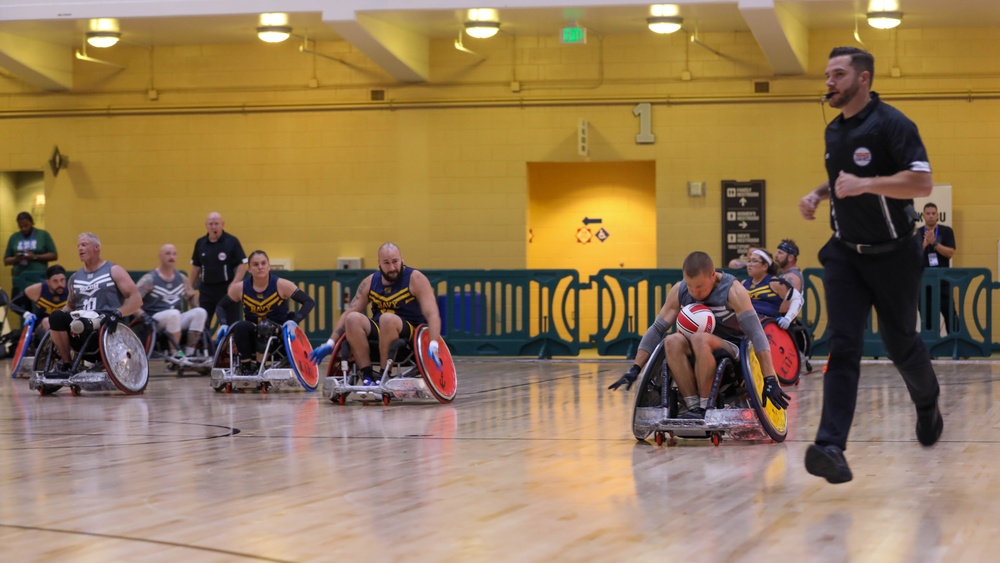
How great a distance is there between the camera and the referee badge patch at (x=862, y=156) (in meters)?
5.38

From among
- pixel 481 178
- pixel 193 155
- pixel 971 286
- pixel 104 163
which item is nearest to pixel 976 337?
pixel 971 286

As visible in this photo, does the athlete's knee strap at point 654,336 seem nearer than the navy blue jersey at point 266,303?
Yes

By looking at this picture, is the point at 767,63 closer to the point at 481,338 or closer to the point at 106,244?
the point at 481,338

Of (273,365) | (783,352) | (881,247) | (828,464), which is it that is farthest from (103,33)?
(828,464)

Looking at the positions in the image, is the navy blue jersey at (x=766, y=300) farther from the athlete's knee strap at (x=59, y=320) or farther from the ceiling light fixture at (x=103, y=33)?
the ceiling light fixture at (x=103, y=33)

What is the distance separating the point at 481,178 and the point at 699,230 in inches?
114

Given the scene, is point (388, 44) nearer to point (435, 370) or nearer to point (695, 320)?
point (435, 370)

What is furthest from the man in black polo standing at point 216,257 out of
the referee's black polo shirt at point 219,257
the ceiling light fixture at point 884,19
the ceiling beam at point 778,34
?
the ceiling light fixture at point 884,19

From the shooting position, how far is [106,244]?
61.1 feet

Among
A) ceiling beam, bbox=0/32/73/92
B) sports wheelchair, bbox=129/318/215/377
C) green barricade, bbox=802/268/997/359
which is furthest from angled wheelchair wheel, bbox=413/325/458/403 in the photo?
ceiling beam, bbox=0/32/73/92

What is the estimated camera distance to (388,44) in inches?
641

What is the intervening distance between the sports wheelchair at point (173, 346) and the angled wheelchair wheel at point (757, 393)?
7.38 meters

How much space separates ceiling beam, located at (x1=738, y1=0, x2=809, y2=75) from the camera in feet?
48.6

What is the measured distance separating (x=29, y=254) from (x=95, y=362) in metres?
5.66
